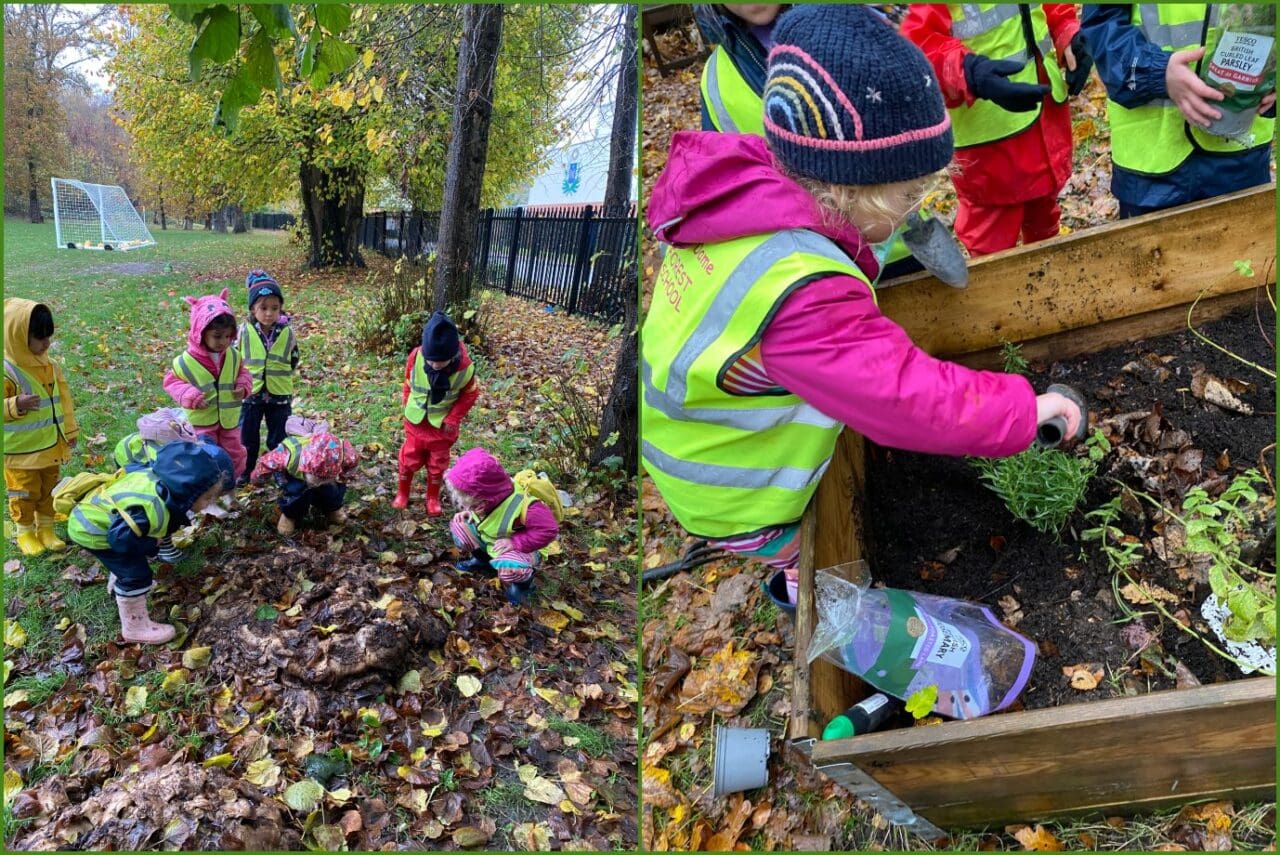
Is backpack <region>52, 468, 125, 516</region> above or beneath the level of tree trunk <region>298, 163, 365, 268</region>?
beneath

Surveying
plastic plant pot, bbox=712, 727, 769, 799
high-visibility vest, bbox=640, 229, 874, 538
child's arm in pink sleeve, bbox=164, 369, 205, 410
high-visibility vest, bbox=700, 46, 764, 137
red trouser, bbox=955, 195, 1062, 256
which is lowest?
plastic plant pot, bbox=712, 727, 769, 799

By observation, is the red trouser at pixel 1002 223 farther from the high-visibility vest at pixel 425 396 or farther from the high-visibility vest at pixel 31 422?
the high-visibility vest at pixel 31 422

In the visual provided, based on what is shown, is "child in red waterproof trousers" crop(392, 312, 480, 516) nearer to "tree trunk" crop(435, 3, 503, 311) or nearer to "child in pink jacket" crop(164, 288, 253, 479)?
"child in pink jacket" crop(164, 288, 253, 479)

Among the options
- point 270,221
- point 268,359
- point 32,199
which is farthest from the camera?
point 270,221

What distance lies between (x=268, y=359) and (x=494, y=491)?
1997mm

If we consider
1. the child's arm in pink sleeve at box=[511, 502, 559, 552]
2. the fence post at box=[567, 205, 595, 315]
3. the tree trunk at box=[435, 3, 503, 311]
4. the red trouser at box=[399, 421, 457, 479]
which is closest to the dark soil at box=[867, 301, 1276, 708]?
the child's arm in pink sleeve at box=[511, 502, 559, 552]

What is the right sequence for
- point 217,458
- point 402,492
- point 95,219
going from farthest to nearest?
1. point 95,219
2. point 402,492
3. point 217,458

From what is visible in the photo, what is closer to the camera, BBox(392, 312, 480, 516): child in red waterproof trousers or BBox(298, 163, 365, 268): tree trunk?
BBox(392, 312, 480, 516): child in red waterproof trousers

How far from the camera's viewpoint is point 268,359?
15.5 feet

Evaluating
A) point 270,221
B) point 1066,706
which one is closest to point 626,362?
point 1066,706

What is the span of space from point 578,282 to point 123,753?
8.06m

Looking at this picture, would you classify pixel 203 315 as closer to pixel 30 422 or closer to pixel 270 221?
pixel 30 422

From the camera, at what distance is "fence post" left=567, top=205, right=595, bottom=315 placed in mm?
9859

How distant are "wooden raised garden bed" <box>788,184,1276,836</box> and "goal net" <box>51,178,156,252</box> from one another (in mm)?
9994
